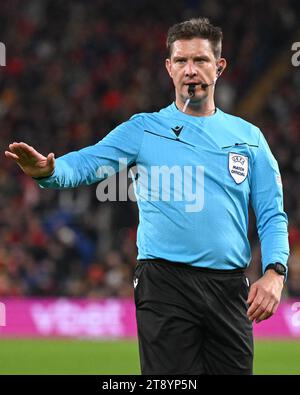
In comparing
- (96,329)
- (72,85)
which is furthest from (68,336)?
(72,85)

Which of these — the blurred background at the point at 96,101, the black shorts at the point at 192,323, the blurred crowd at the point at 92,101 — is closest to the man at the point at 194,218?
the black shorts at the point at 192,323

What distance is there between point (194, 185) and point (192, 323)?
0.61 m

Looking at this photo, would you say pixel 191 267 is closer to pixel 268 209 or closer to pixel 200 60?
pixel 268 209

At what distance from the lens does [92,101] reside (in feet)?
60.0

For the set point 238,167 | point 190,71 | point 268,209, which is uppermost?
point 190,71

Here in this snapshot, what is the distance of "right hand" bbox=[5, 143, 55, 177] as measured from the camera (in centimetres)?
438

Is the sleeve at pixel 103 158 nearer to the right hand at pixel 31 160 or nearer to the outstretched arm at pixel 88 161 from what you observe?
the outstretched arm at pixel 88 161

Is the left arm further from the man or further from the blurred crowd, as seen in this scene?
the blurred crowd

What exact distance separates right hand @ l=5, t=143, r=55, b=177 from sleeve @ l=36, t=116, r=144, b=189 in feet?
0.38

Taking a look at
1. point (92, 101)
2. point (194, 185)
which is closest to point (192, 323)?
point (194, 185)

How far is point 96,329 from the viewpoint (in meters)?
15.6

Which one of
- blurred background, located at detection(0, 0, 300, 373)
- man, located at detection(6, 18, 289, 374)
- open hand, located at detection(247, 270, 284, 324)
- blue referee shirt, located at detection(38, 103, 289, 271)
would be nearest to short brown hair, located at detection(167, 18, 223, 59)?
man, located at detection(6, 18, 289, 374)

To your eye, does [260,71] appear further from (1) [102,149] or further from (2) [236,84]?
(1) [102,149]

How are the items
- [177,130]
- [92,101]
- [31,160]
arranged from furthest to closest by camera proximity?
[92,101]
[177,130]
[31,160]
